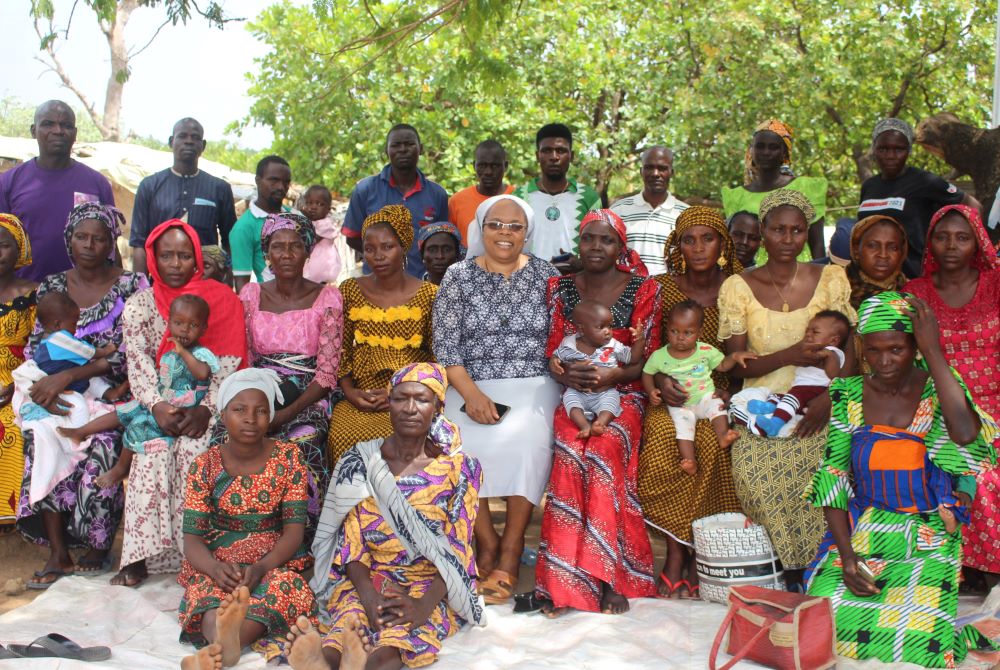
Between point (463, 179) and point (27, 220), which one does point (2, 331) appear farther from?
point (463, 179)

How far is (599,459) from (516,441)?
455 mm

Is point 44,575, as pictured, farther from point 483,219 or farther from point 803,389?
point 803,389

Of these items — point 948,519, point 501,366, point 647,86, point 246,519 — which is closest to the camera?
point 948,519

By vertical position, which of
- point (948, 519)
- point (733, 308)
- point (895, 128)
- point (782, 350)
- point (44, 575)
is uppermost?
point (895, 128)

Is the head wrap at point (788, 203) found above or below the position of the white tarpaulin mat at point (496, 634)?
above

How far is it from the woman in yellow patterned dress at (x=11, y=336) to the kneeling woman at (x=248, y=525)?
150cm

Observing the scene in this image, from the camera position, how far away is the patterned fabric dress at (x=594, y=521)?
434 centimetres

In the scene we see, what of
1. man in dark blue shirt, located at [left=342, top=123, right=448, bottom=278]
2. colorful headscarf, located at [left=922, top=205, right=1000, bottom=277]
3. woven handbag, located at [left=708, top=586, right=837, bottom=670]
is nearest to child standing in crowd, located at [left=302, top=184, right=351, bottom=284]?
man in dark blue shirt, located at [left=342, top=123, right=448, bottom=278]

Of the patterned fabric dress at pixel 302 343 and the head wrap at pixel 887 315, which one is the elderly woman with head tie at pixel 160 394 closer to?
the patterned fabric dress at pixel 302 343

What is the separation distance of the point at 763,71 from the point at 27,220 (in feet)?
28.9

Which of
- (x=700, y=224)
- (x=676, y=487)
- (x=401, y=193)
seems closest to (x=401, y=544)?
(x=676, y=487)

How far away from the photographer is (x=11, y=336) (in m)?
5.27

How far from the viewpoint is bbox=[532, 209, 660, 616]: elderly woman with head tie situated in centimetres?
435

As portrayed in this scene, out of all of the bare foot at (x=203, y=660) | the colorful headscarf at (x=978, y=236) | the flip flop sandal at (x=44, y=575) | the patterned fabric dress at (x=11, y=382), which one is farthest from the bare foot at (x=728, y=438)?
the patterned fabric dress at (x=11, y=382)
